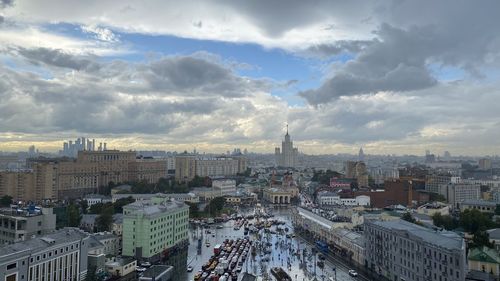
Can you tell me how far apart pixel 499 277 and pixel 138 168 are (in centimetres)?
6741

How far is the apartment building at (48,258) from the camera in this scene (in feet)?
56.7

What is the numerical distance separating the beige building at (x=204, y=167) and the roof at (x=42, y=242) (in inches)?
2549

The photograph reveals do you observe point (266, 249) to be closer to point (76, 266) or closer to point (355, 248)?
point (355, 248)

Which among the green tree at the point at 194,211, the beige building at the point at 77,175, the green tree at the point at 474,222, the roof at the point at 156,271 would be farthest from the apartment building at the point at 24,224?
the beige building at the point at 77,175

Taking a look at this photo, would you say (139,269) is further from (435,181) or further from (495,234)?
(435,181)

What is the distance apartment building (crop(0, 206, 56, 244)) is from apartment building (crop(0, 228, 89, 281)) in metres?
3.20

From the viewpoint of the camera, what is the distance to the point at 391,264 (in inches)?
902

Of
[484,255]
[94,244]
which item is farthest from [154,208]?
[484,255]

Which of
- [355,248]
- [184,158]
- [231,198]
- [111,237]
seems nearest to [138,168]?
[184,158]

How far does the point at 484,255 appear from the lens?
72.8ft

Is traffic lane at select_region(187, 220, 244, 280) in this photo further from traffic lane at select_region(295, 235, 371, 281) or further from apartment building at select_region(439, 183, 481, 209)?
apartment building at select_region(439, 183, 481, 209)

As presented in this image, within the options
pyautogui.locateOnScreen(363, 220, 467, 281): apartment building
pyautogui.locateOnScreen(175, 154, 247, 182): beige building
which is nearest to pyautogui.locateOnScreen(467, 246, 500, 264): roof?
pyautogui.locateOnScreen(363, 220, 467, 281): apartment building

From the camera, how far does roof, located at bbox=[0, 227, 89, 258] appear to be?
17722mm

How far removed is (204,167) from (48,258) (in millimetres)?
89153
